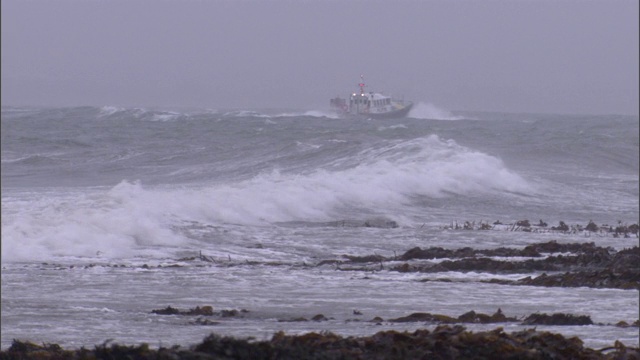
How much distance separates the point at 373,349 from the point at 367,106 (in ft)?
187

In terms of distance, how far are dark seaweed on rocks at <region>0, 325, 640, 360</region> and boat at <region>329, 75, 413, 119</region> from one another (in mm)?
53998

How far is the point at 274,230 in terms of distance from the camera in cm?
1506

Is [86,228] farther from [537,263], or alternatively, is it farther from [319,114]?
[319,114]

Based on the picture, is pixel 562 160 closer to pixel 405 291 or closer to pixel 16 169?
pixel 16 169

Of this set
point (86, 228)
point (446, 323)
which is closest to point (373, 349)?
point (446, 323)

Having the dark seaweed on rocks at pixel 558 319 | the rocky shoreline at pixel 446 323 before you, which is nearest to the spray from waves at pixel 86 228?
the rocky shoreline at pixel 446 323

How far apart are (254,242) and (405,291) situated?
16.5 feet

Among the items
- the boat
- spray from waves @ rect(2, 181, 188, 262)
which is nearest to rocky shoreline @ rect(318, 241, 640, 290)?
spray from waves @ rect(2, 181, 188, 262)

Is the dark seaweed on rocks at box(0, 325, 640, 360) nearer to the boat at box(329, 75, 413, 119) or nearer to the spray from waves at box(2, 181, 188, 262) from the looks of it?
the spray from waves at box(2, 181, 188, 262)

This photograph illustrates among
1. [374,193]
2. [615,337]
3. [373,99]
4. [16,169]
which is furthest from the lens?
[373,99]

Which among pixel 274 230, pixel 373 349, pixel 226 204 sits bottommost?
pixel 274 230

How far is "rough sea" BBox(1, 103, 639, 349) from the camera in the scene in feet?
24.4

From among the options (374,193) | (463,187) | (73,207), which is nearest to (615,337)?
(73,207)

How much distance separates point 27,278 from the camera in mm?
9383
